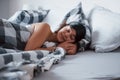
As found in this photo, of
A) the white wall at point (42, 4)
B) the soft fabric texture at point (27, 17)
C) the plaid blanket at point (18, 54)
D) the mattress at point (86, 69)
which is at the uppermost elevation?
the white wall at point (42, 4)

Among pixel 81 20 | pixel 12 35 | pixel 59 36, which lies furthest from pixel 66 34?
pixel 12 35

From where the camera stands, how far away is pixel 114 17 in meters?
1.62

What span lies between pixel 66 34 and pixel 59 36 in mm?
53

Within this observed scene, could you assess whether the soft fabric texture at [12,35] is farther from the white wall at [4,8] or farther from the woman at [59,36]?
the white wall at [4,8]

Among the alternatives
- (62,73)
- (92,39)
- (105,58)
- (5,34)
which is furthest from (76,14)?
(62,73)

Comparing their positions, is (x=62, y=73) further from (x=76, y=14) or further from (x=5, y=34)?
(x=76, y=14)

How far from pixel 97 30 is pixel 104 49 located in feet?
0.55

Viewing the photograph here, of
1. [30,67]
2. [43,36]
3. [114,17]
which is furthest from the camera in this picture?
[114,17]

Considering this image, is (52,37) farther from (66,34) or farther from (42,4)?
(42,4)

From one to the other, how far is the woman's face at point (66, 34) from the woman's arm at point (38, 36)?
0.10 metres

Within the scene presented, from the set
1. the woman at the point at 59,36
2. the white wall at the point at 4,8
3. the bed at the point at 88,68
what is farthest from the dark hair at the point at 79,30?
the white wall at the point at 4,8

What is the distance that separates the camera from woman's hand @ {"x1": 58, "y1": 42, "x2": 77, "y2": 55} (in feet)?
4.84

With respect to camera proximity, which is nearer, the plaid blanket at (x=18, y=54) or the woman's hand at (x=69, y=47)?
the plaid blanket at (x=18, y=54)

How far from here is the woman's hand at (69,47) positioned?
1.48 meters
